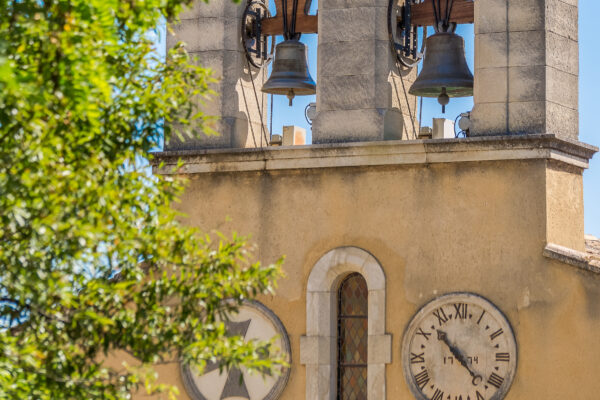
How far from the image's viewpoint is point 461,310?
513 inches

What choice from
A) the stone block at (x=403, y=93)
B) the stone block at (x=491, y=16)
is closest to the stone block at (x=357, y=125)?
the stone block at (x=403, y=93)

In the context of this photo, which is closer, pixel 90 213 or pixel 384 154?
pixel 90 213

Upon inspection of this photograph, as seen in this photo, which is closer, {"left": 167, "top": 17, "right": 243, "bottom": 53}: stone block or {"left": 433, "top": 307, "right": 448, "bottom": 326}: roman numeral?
{"left": 433, "top": 307, "right": 448, "bottom": 326}: roman numeral

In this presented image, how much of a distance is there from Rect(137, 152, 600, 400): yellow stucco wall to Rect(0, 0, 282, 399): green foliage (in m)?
4.15

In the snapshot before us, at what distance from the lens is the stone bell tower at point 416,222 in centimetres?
1281

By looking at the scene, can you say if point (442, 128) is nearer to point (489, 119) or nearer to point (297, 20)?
point (489, 119)

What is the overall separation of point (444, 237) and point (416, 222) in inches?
11.2

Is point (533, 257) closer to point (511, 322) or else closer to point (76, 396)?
point (511, 322)

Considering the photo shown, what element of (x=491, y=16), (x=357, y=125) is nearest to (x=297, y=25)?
(x=357, y=125)

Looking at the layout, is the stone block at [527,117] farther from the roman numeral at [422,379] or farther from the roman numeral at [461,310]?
the roman numeral at [422,379]

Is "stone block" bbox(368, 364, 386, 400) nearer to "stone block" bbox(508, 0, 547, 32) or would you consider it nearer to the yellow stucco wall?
the yellow stucco wall

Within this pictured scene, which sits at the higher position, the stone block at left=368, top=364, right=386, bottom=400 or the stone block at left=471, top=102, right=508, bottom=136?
the stone block at left=471, top=102, right=508, bottom=136

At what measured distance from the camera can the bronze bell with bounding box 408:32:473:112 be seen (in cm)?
1380

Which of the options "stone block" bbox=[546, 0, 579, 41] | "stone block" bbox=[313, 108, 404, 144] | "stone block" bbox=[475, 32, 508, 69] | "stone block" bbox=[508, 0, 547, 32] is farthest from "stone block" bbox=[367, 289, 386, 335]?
"stone block" bbox=[546, 0, 579, 41]
